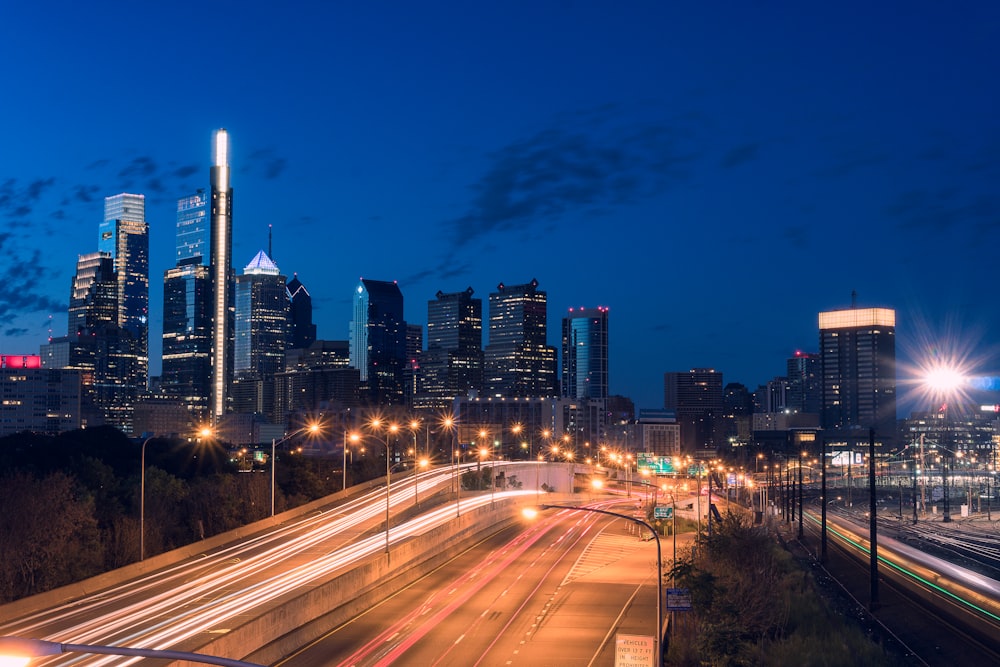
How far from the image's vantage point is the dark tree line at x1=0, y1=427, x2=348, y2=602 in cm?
5903

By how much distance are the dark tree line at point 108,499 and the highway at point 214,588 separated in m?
6.02

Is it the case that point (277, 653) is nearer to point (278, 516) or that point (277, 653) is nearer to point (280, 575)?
point (280, 575)

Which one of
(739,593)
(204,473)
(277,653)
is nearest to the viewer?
(277,653)

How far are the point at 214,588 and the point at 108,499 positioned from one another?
34.9 metres

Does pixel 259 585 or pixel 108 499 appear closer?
pixel 259 585

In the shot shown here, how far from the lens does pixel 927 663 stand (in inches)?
1609

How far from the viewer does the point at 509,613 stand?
51406mm

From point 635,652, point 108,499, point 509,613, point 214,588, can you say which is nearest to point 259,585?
point 214,588

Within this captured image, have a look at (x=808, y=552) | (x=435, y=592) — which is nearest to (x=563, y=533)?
(x=808, y=552)

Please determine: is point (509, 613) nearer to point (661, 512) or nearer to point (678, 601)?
point (678, 601)

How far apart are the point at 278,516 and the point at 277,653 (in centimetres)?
4414

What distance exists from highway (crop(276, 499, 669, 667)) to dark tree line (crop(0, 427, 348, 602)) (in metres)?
20.0

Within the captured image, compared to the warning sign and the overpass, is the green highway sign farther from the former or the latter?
the warning sign

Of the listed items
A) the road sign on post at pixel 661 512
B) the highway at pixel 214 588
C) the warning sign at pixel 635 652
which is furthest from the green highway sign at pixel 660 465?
the warning sign at pixel 635 652
